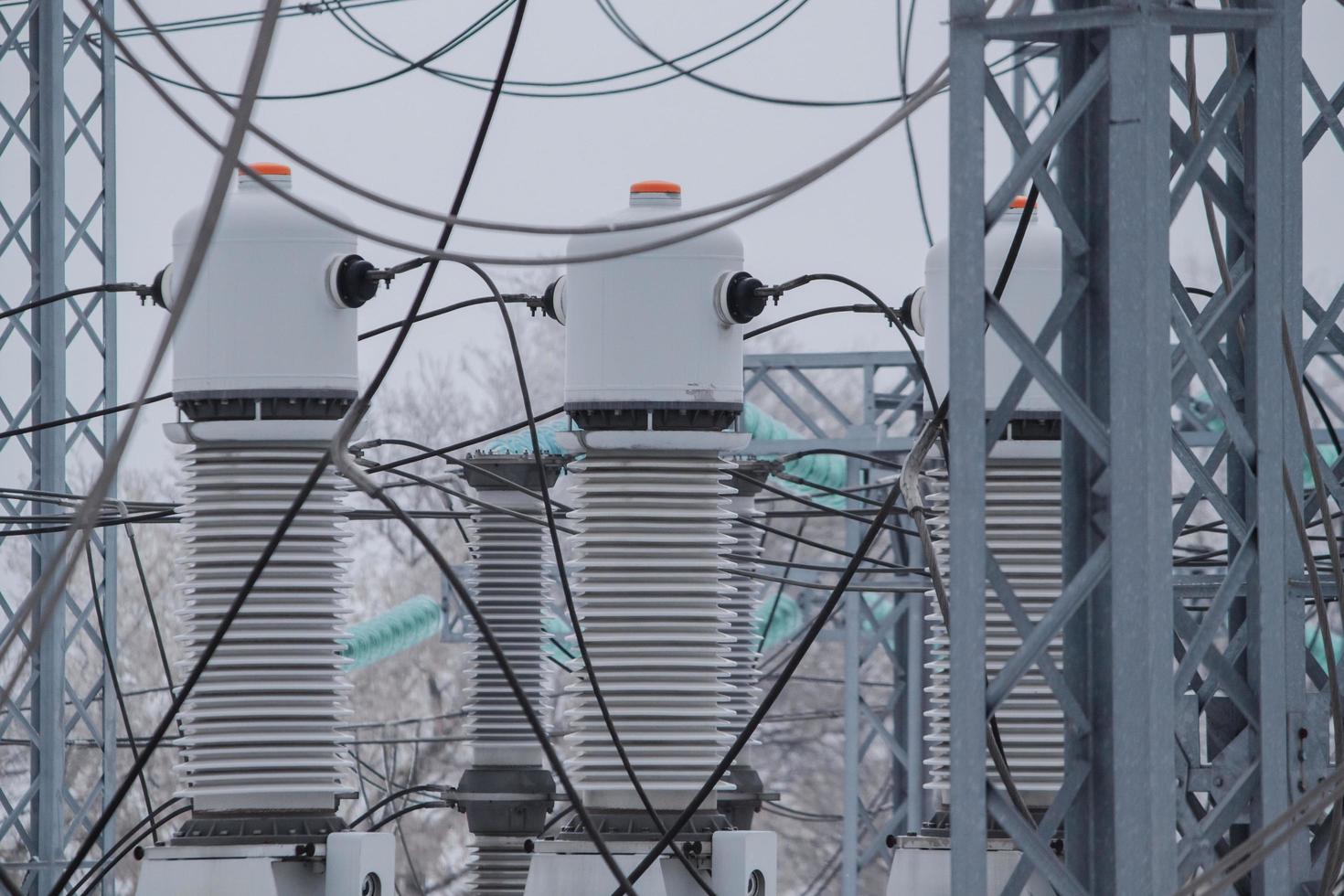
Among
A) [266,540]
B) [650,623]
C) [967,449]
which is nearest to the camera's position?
[967,449]

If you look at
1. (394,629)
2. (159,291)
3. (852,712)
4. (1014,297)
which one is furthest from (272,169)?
(394,629)

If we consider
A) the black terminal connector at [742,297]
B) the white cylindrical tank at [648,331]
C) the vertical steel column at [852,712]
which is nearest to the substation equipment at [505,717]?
the white cylindrical tank at [648,331]

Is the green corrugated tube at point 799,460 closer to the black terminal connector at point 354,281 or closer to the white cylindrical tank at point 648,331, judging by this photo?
the white cylindrical tank at point 648,331

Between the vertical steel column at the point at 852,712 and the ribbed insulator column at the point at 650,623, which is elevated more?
the ribbed insulator column at the point at 650,623

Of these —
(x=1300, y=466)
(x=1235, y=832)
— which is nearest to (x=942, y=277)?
(x=1300, y=466)

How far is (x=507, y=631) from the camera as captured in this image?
9891 mm

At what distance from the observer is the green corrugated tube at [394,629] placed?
2062 centimetres

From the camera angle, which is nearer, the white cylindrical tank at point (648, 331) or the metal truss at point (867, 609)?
the white cylindrical tank at point (648, 331)

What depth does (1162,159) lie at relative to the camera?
492 cm

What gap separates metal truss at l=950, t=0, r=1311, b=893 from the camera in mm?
4875

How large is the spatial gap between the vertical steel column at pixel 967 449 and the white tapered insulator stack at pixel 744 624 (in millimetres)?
4827

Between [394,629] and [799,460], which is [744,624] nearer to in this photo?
[799,460]

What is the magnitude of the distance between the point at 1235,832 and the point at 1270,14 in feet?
7.07

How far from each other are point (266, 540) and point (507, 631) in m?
2.81
